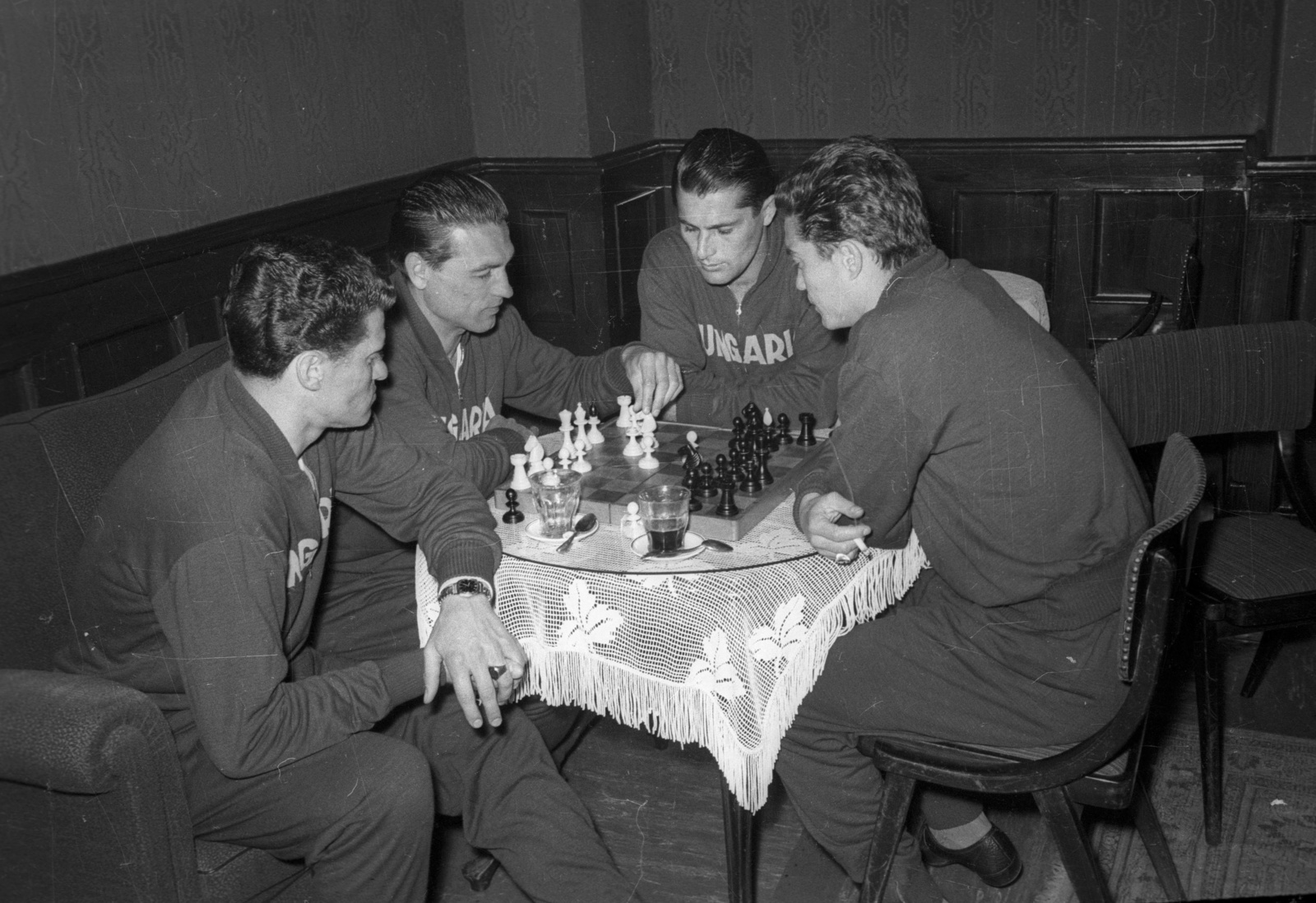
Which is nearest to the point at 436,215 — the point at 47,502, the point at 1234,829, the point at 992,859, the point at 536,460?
the point at 536,460

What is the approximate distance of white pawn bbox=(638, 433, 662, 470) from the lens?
2.48 meters

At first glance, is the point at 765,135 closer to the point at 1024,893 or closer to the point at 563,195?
the point at 563,195

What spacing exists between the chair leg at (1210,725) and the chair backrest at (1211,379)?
0.54 meters

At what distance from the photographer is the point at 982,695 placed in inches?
80.7

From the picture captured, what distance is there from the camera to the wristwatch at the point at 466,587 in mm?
2043

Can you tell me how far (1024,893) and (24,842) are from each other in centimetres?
195

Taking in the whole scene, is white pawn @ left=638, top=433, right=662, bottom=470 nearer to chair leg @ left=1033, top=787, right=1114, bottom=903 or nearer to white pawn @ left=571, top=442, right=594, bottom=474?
white pawn @ left=571, top=442, right=594, bottom=474

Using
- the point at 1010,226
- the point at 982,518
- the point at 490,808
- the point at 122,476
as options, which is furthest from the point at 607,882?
the point at 1010,226

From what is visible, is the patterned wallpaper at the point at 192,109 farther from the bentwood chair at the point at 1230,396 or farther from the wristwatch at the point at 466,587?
the bentwood chair at the point at 1230,396

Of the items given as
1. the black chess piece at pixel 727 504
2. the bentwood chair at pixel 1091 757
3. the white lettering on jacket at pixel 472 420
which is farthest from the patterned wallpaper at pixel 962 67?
the black chess piece at pixel 727 504

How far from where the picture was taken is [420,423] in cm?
254

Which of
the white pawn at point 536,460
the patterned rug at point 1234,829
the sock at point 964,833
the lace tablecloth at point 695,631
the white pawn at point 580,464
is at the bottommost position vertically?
the patterned rug at point 1234,829

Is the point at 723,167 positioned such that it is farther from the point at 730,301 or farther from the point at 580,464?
the point at 580,464

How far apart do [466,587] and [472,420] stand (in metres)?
1.00
